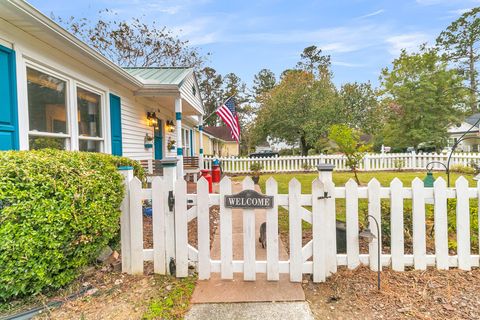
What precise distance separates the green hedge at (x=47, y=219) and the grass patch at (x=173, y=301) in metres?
0.77

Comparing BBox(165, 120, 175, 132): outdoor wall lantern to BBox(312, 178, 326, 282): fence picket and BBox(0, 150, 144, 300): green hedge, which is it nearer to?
BBox(0, 150, 144, 300): green hedge

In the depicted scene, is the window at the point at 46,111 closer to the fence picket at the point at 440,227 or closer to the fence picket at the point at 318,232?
the fence picket at the point at 318,232

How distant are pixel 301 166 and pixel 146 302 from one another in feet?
37.3

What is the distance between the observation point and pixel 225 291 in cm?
226

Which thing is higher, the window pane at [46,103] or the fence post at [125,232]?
the window pane at [46,103]

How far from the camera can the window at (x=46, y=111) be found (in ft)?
11.5

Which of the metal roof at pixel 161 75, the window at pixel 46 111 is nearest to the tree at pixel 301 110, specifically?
the metal roof at pixel 161 75

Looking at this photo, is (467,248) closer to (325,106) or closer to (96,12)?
(325,106)

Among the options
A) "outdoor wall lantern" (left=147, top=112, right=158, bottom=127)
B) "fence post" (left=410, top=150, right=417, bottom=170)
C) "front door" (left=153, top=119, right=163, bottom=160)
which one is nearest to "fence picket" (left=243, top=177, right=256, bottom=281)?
"outdoor wall lantern" (left=147, top=112, right=158, bottom=127)

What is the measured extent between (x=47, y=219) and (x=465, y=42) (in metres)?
35.8

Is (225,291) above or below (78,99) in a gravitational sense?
below

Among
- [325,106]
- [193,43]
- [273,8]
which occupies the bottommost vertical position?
[325,106]

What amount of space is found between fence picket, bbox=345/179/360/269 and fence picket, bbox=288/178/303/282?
0.50 metres

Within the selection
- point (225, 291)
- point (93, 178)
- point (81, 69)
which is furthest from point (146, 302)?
point (81, 69)
